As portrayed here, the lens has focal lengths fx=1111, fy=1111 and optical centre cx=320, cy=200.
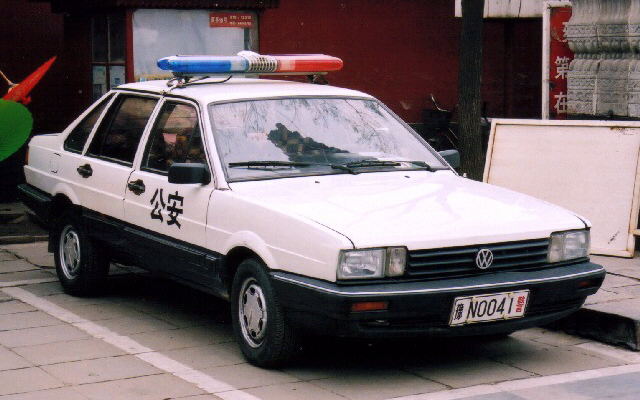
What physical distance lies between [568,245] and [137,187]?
2.83 m

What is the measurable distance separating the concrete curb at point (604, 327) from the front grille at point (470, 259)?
106 centimetres

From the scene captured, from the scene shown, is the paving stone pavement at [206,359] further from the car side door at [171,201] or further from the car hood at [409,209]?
the car hood at [409,209]

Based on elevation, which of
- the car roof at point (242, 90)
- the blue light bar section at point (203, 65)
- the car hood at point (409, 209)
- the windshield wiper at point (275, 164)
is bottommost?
the car hood at point (409, 209)

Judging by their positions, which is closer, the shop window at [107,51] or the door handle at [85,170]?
the door handle at [85,170]

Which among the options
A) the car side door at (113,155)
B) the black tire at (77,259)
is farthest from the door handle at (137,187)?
the black tire at (77,259)

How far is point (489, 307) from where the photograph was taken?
589cm

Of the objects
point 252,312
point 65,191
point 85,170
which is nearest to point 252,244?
point 252,312

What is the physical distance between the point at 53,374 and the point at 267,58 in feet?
8.77

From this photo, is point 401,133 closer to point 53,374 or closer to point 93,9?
point 53,374

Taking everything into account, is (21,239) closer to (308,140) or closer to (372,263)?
(308,140)

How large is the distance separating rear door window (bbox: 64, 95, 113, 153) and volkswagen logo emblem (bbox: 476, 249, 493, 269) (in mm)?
3514

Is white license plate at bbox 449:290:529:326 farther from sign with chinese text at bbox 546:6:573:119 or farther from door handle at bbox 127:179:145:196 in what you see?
sign with chinese text at bbox 546:6:573:119

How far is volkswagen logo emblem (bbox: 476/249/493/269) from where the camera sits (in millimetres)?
5918

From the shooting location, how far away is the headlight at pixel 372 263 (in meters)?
5.65
